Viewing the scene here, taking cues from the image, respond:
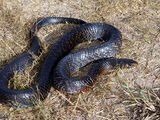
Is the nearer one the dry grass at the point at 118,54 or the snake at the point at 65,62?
the dry grass at the point at 118,54

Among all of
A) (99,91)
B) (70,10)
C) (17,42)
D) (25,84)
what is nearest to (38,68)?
(25,84)

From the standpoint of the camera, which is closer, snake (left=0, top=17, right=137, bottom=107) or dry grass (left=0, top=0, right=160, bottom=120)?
dry grass (left=0, top=0, right=160, bottom=120)

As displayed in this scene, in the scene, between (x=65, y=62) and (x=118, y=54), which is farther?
(x=118, y=54)
